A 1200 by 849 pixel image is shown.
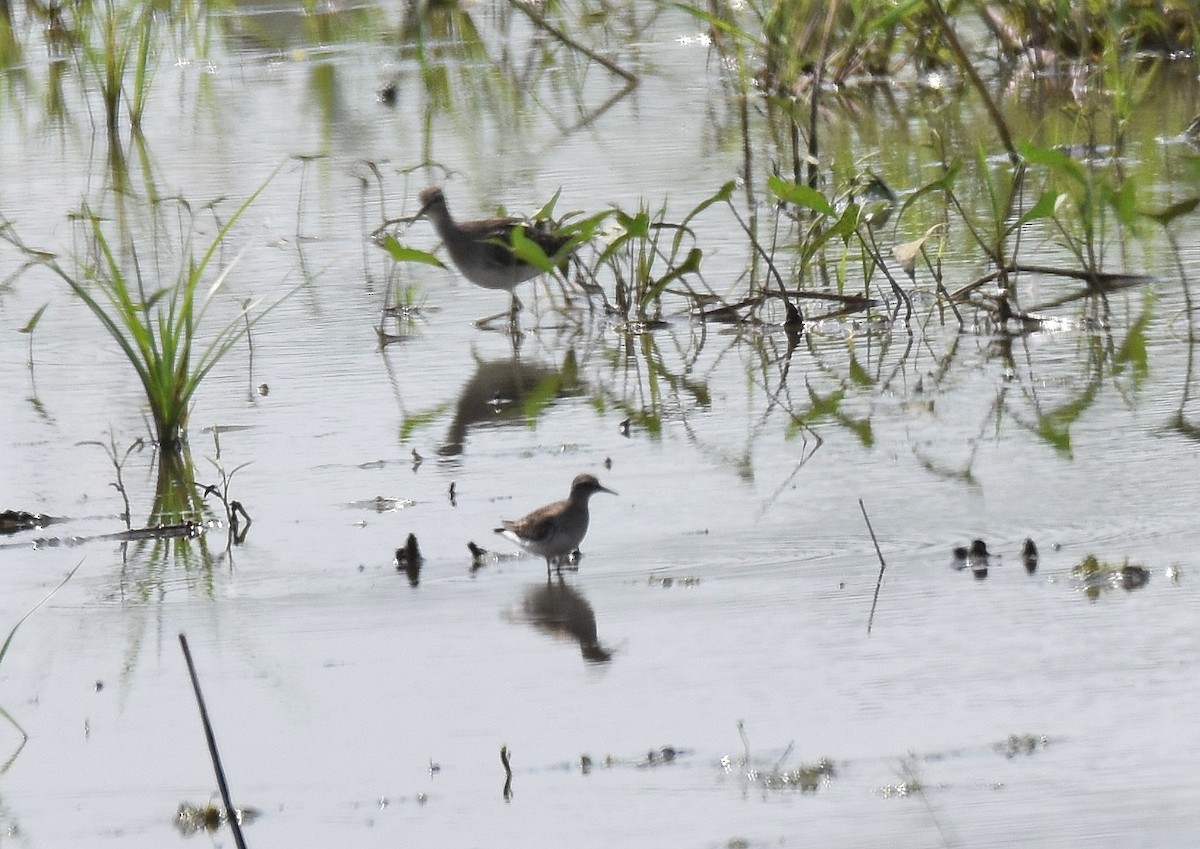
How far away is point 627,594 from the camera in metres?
4.71

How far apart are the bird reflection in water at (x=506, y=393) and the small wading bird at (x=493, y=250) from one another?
0.61 m

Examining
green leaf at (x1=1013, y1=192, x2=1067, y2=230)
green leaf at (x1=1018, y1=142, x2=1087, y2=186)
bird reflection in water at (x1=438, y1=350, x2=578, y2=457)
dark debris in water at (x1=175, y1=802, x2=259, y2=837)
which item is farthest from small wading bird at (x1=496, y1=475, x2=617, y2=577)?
green leaf at (x1=1018, y1=142, x2=1087, y2=186)

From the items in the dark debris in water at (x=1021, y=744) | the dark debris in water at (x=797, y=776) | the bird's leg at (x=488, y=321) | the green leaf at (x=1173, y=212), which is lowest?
the bird's leg at (x=488, y=321)

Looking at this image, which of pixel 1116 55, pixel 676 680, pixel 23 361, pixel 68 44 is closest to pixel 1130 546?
pixel 676 680

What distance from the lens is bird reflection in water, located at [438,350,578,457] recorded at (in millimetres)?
6398

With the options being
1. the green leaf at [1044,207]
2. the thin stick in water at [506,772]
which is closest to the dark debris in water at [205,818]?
the thin stick in water at [506,772]

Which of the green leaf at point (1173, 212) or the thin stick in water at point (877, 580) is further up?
the green leaf at point (1173, 212)

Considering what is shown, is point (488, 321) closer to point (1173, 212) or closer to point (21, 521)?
point (1173, 212)

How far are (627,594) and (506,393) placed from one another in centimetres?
215

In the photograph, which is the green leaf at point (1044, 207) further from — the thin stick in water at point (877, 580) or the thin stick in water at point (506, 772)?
the thin stick in water at point (506, 772)

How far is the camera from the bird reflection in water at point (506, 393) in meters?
6.40

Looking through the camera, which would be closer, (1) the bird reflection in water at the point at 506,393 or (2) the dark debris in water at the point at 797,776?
(2) the dark debris in water at the point at 797,776

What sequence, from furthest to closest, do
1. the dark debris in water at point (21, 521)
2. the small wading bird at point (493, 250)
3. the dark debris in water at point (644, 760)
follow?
the small wading bird at point (493, 250) < the dark debris in water at point (21, 521) < the dark debris in water at point (644, 760)

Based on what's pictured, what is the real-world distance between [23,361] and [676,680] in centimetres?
413
